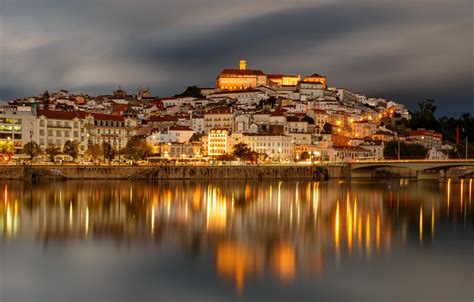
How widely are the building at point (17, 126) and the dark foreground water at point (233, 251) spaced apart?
27958 millimetres

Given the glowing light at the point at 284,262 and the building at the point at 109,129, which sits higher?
the building at the point at 109,129

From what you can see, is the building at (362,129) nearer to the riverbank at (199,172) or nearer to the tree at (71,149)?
the riverbank at (199,172)

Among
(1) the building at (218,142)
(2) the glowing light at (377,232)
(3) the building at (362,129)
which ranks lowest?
(2) the glowing light at (377,232)

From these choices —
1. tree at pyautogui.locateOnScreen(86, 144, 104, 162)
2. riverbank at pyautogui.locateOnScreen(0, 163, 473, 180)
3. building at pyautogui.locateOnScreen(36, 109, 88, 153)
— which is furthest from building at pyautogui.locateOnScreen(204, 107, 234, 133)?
tree at pyautogui.locateOnScreen(86, 144, 104, 162)

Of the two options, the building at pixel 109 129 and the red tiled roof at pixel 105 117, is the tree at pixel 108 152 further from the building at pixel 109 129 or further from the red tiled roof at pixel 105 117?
the red tiled roof at pixel 105 117

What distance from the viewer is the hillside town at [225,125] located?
5725 centimetres

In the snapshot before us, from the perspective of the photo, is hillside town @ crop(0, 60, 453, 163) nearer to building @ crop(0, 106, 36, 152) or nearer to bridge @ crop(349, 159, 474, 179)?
building @ crop(0, 106, 36, 152)

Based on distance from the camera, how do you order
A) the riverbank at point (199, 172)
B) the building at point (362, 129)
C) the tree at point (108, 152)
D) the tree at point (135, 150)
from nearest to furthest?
the riverbank at point (199, 172), the tree at point (108, 152), the tree at point (135, 150), the building at point (362, 129)

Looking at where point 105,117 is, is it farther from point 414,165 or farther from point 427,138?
point 427,138

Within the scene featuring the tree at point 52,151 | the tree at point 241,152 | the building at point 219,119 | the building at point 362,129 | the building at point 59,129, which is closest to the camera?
the tree at point 52,151

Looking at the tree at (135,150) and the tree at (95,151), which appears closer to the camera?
the tree at (95,151)

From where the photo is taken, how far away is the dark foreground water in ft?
41.5

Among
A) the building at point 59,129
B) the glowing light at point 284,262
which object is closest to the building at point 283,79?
the building at point 59,129

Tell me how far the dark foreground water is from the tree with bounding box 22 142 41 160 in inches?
896
